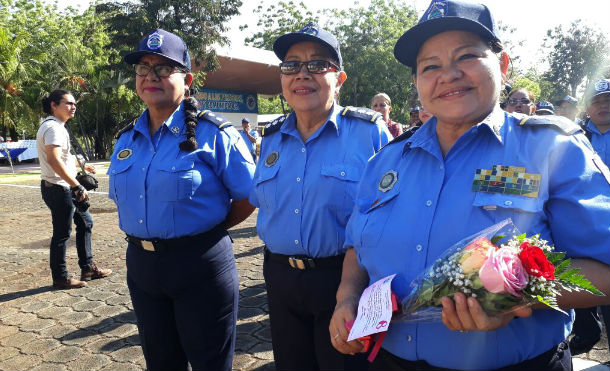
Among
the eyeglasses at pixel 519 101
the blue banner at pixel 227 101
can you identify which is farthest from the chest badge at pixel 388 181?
the blue banner at pixel 227 101

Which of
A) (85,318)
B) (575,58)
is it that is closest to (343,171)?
(85,318)

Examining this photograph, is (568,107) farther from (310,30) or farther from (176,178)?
(176,178)

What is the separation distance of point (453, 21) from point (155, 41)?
1790mm

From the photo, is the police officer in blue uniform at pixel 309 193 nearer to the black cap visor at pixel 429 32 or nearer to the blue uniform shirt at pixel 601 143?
the black cap visor at pixel 429 32

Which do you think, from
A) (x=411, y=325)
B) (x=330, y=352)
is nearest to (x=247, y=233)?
(x=330, y=352)

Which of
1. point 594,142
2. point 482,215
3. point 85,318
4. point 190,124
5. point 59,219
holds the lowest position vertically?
point 85,318

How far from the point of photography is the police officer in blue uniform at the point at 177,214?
8.39 feet

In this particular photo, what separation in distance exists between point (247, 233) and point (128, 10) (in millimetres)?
17749

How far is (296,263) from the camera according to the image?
234 centimetres

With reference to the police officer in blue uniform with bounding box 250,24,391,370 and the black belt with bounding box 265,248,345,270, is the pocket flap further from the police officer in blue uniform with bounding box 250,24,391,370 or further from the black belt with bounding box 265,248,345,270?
the black belt with bounding box 265,248,345,270

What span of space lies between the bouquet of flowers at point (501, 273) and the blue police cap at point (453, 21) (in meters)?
0.67

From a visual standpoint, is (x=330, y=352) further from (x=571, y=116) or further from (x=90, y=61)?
(x=90, y=61)

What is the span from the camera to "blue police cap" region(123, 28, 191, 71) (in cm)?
267

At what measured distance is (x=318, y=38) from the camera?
8.04 ft
